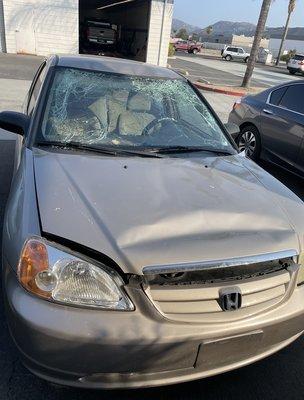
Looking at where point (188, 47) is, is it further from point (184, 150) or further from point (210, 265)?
point (210, 265)

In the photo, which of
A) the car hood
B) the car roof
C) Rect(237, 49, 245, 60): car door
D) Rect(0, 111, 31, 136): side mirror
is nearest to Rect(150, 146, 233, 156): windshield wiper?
the car hood

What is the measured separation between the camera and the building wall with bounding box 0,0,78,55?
63.4 feet

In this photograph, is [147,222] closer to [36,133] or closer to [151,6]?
[36,133]

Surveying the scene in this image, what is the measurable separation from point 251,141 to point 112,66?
142 inches

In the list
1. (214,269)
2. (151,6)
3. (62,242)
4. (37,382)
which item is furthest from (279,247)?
(151,6)

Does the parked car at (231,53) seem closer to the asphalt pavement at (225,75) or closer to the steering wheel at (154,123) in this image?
the asphalt pavement at (225,75)

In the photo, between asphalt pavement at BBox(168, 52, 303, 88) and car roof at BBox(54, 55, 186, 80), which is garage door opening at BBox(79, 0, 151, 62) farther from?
car roof at BBox(54, 55, 186, 80)

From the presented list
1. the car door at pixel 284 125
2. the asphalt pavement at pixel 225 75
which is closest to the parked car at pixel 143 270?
the car door at pixel 284 125

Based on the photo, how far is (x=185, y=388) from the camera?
2191 millimetres

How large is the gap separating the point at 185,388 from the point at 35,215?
48.6 inches

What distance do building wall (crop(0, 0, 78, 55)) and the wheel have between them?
16.4 m

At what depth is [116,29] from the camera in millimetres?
26000

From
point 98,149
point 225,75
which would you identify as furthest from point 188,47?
point 98,149

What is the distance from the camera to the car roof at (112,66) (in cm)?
337
